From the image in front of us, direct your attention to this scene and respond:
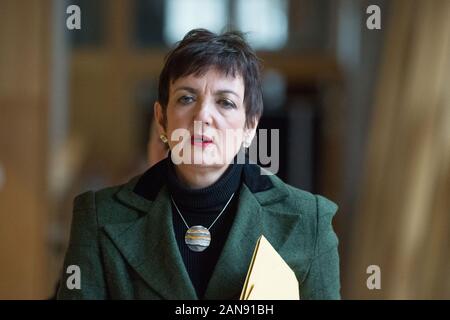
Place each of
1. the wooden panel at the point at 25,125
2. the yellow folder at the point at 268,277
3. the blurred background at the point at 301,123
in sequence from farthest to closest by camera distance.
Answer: the wooden panel at the point at 25,125
the blurred background at the point at 301,123
the yellow folder at the point at 268,277

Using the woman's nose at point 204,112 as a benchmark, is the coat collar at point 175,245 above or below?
below

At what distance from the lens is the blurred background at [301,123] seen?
2.68 ft

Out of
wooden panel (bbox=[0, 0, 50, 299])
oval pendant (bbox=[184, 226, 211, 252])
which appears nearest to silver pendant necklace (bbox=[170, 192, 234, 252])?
oval pendant (bbox=[184, 226, 211, 252])

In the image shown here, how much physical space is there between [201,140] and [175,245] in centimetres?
7

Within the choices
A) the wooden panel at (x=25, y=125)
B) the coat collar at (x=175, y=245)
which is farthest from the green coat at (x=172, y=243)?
the wooden panel at (x=25, y=125)

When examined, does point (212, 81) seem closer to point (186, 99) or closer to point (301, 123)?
point (186, 99)

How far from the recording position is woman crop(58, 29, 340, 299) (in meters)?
0.48

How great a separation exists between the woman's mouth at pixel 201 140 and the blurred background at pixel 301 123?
5cm

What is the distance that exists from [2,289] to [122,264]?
17.8 inches

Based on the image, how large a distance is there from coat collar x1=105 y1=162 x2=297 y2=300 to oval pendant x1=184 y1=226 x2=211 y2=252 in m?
0.01

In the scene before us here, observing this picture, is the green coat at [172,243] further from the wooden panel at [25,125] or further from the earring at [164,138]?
the wooden panel at [25,125]

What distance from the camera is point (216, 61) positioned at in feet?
1.59

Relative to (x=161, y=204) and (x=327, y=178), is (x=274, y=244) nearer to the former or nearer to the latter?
(x=161, y=204)

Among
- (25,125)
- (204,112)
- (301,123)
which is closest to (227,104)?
(204,112)
